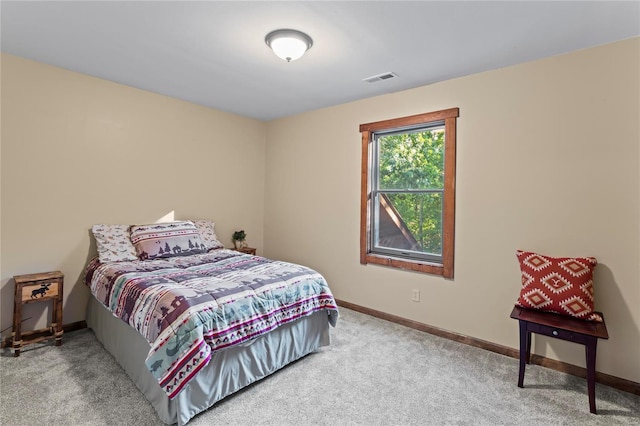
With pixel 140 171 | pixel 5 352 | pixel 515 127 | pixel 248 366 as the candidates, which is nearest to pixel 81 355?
pixel 5 352

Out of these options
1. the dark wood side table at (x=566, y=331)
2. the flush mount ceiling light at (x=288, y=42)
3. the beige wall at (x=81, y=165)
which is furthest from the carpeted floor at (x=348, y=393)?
the flush mount ceiling light at (x=288, y=42)

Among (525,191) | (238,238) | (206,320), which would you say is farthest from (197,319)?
(525,191)

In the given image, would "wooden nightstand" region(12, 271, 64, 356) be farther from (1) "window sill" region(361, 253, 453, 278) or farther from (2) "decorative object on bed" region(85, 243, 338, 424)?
(1) "window sill" region(361, 253, 453, 278)

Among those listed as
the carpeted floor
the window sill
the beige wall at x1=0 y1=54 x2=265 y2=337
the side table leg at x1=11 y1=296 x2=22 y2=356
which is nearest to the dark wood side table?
the carpeted floor

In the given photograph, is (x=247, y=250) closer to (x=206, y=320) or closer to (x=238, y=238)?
(x=238, y=238)

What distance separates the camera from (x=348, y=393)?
2213 mm

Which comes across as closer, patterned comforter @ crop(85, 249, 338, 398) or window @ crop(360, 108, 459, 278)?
patterned comforter @ crop(85, 249, 338, 398)

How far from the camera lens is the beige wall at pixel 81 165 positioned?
2822 millimetres

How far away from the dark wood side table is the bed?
1.38 m

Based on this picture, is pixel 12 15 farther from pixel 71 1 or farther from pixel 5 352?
pixel 5 352

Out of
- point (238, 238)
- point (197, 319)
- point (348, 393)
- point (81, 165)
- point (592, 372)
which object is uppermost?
point (81, 165)

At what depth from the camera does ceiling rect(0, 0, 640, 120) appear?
1986 mm

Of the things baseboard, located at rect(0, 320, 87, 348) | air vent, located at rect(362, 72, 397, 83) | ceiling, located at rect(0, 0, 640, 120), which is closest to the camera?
ceiling, located at rect(0, 0, 640, 120)

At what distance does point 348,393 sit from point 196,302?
1157 mm
